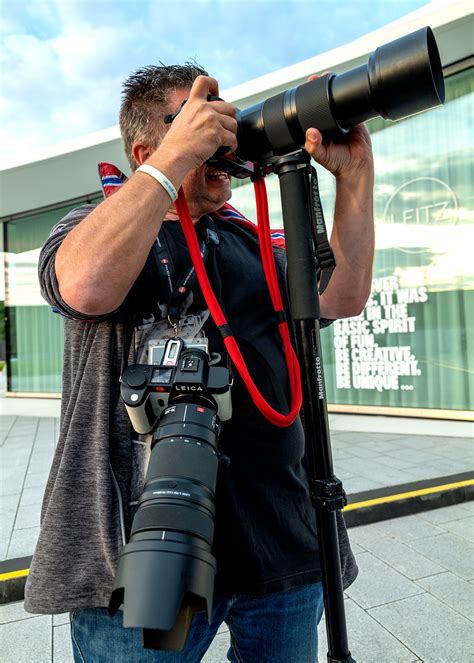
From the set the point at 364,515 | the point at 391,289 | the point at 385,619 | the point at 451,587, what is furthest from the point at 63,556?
the point at 391,289

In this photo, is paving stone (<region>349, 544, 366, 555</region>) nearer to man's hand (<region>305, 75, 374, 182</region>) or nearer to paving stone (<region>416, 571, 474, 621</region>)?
paving stone (<region>416, 571, 474, 621</region>)

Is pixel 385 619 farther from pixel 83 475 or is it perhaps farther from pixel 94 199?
pixel 94 199

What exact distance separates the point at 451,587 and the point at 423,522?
0.76 metres

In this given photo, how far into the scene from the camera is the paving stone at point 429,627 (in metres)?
2.03

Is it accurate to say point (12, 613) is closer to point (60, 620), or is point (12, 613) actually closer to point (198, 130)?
point (60, 620)

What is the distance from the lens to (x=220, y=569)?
0.97m

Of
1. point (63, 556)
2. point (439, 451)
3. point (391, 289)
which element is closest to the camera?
point (63, 556)

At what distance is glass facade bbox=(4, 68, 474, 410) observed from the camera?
5547 millimetres

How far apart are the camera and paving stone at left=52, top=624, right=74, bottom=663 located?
5.52 feet

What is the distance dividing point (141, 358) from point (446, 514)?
3005 millimetres

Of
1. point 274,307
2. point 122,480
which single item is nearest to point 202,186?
point 274,307

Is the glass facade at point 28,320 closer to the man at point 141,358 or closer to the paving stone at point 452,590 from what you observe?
the paving stone at point 452,590

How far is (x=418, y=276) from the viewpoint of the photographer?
587 cm

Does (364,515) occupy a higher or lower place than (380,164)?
lower
